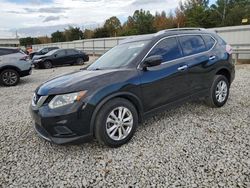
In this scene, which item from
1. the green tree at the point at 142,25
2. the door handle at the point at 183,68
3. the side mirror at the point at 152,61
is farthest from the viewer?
the green tree at the point at 142,25

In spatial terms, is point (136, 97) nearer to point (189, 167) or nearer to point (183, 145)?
point (183, 145)

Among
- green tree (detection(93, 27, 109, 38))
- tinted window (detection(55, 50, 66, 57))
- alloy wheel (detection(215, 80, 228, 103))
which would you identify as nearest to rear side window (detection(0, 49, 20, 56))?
tinted window (detection(55, 50, 66, 57))

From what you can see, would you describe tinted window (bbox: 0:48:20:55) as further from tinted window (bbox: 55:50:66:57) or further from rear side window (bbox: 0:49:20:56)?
tinted window (bbox: 55:50:66:57)

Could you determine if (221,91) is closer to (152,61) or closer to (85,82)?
(152,61)

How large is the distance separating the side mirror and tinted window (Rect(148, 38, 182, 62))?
0.23 meters

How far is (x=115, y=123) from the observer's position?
3711mm

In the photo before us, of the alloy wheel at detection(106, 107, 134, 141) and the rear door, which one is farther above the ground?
the rear door

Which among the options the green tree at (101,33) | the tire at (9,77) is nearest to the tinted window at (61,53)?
the tire at (9,77)

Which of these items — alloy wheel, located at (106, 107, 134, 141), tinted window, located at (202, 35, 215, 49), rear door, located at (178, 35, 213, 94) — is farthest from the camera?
tinted window, located at (202, 35, 215, 49)

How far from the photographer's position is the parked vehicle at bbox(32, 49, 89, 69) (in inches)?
660

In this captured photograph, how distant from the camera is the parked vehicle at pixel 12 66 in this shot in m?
9.88

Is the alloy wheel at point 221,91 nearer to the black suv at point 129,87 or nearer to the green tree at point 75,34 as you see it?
the black suv at point 129,87

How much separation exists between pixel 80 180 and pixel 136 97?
1.51m

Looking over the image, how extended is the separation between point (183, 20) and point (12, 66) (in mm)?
46348
